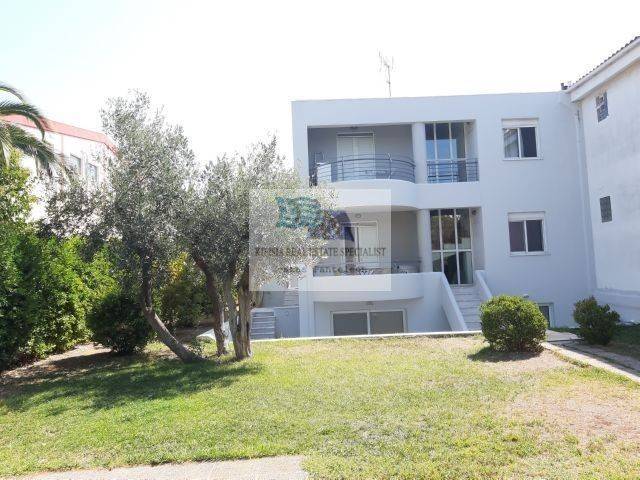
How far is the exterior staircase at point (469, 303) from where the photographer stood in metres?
15.6

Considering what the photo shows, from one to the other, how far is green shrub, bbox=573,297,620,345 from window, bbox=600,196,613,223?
19.4 feet

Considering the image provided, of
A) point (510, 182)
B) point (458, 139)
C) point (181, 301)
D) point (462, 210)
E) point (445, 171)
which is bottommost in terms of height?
point (181, 301)

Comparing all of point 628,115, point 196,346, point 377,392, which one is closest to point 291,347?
point 196,346

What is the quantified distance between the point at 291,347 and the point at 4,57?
436 inches

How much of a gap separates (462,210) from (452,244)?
1.39 meters

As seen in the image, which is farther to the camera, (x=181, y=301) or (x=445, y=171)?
(x=445, y=171)

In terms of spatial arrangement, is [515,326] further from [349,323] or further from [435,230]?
[435,230]

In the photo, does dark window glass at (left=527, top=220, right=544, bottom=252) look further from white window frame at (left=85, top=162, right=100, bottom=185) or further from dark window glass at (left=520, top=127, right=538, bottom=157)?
white window frame at (left=85, top=162, right=100, bottom=185)

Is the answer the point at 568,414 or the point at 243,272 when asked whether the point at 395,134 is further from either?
the point at 568,414

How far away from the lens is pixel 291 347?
40.7 ft

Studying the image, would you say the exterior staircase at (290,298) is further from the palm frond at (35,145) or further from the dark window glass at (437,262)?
the palm frond at (35,145)

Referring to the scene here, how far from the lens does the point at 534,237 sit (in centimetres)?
1759

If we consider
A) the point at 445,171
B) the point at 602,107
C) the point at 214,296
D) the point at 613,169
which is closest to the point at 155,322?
the point at 214,296

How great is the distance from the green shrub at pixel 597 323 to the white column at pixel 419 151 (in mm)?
8026
